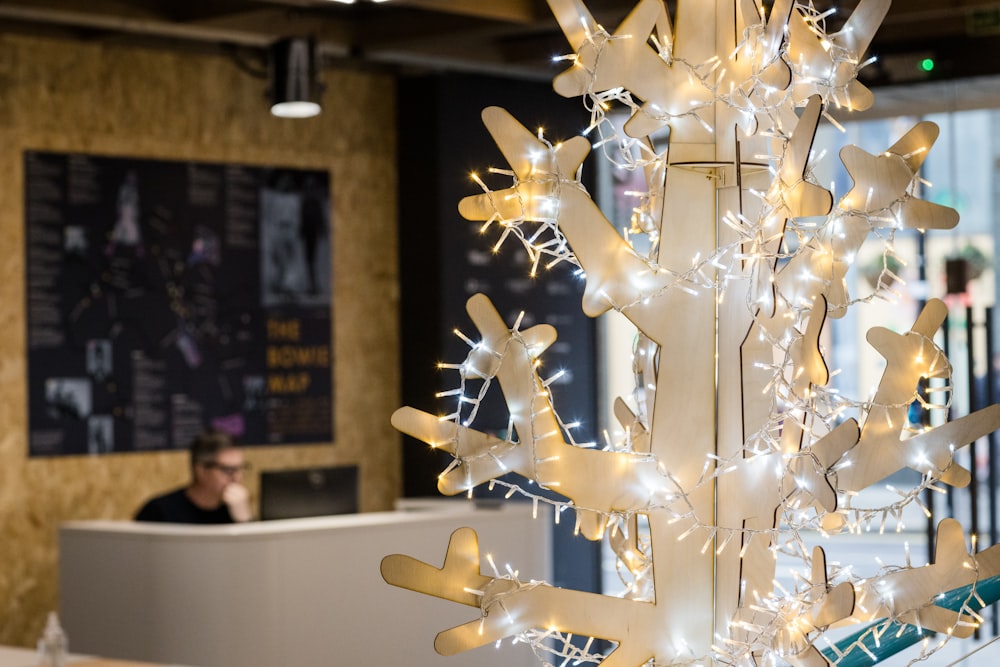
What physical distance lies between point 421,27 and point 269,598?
308 cm

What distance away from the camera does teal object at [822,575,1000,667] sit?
4.76 ft

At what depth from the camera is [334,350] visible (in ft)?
24.5

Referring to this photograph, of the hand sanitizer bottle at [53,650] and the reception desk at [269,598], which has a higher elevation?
the hand sanitizer bottle at [53,650]

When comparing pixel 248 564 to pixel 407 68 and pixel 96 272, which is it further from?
pixel 407 68

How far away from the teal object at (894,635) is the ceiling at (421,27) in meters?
4.69

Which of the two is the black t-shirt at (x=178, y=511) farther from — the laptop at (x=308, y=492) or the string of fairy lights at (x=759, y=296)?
the string of fairy lights at (x=759, y=296)

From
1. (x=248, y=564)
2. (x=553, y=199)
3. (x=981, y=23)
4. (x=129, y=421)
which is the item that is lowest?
(x=248, y=564)

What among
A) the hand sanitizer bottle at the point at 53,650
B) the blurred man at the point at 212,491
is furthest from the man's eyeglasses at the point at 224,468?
the hand sanitizer bottle at the point at 53,650

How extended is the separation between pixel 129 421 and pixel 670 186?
220 inches

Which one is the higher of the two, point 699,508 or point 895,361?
point 895,361

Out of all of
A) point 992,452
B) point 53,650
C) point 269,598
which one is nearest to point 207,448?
point 269,598

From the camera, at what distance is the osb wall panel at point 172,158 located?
6.27m

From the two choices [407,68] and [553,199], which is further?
[407,68]

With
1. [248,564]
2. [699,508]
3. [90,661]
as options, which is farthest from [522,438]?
[248,564]
